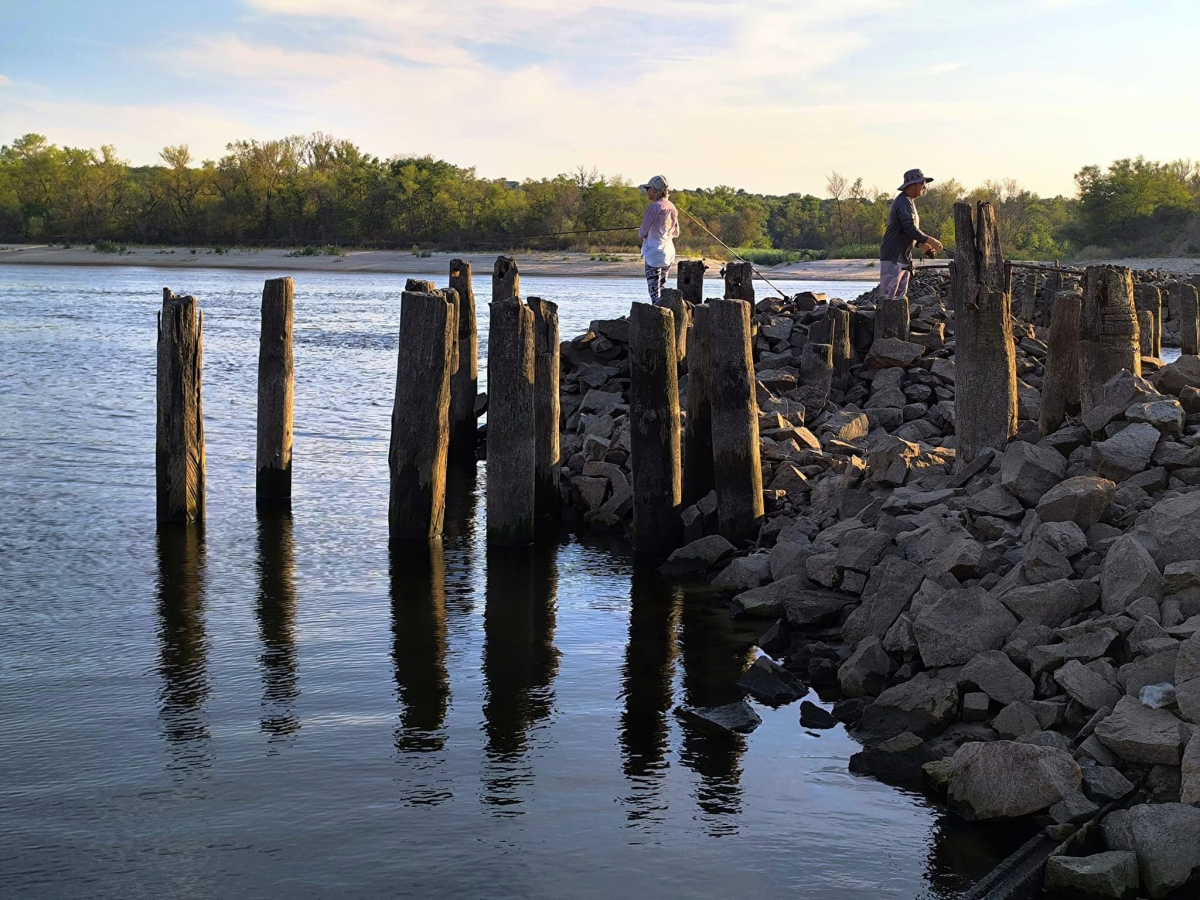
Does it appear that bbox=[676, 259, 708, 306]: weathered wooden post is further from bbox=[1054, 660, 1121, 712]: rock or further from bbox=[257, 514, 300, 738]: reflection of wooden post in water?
bbox=[1054, 660, 1121, 712]: rock

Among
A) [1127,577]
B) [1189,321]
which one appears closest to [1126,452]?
[1127,577]

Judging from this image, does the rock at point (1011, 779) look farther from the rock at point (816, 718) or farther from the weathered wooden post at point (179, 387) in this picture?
the weathered wooden post at point (179, 387)

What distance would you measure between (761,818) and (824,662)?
189 cm

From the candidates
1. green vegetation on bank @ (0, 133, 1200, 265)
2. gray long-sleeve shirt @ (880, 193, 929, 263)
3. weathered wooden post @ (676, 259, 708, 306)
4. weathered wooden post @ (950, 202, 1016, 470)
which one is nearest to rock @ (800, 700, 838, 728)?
weathered wooden post @ (950, 202, 1016, 470)

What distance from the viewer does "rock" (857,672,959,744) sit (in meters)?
6.85

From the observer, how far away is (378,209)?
85.6 meters

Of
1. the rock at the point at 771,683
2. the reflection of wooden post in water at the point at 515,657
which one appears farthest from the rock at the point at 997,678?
the reflection of wooden post in water at the point at 515,657

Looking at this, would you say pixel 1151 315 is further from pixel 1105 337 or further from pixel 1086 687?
pixel 1086 687

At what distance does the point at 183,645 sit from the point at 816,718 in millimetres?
4348

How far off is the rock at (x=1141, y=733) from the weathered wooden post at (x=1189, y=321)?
17.7 meters

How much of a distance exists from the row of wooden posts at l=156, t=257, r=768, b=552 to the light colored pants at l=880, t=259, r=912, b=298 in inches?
200

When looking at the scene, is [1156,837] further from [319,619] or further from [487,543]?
[487,543]

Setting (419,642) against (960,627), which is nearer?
(960,627)

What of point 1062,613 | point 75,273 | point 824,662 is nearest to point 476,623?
point 824,662
